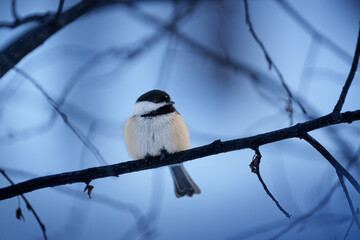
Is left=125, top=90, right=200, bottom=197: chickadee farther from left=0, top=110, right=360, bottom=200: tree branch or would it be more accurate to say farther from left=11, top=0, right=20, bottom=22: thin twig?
left=11, top=0, right=20, bottom=22: thin twig

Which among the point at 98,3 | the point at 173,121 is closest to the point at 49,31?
the point at 98,3

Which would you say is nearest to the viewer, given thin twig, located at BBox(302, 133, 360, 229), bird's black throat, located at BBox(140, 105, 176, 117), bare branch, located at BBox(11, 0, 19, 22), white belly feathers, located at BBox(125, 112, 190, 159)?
thin twig, located at BBox(302, 133, 360, 229)

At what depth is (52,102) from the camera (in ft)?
7.02

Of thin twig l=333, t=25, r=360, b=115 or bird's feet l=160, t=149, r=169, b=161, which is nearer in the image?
thin twig l=333, t=25, r=360, b=115

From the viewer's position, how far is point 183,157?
267 centimetres

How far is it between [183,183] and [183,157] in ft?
5.16

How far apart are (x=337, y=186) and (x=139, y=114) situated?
2179 millimetres

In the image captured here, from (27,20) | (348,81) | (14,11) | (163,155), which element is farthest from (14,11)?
(348,81)

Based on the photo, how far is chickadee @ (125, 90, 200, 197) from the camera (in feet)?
11.1

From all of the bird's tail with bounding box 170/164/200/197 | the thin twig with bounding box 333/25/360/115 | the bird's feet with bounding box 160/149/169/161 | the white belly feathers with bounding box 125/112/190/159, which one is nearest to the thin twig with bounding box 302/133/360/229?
the thin twig with bounding box 333/25/360/115

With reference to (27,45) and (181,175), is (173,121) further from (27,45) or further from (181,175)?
(27,45)

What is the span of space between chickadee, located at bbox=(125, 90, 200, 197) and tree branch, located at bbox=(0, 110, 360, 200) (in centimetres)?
39

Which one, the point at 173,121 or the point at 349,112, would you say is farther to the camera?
the point at 173,121

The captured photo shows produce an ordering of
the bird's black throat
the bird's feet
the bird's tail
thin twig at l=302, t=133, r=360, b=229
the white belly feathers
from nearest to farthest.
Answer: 1. thin twig at l=302, t=133, r=360, b=229
2. the bird's feet
3. the white belly feathers
4. the bird's black throat
5. the bird's tail
